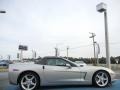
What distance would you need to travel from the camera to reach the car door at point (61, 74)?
895cm

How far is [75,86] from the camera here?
374 inches

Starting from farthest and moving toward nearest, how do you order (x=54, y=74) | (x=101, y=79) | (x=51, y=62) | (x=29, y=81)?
(x=51, y=62), (x=101, y=79), (x=54, y=74), (x=29, y=81)

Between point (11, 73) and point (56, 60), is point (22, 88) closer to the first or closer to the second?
point (11, 73)

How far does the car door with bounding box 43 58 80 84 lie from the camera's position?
8.95 metres

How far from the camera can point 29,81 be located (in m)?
8.73

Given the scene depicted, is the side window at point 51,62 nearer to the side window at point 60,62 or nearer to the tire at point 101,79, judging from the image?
the side window at point 60,62


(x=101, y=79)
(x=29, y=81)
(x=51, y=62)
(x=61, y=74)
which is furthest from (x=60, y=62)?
(x=101, y=79)

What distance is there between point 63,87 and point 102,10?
29.7ft

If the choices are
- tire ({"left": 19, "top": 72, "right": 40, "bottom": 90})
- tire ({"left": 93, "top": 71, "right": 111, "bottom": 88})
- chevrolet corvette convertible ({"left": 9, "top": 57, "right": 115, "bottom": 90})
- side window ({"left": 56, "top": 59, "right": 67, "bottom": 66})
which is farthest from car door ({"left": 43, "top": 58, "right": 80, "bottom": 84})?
tire ({"left": 93, "top": 71, "right": 111, "bottom": 88})

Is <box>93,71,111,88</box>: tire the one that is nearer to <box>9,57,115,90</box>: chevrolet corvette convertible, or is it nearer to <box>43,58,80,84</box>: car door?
<box>9,57,115,90</box>: chevrolet corvette convertible

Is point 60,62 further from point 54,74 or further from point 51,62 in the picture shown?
point 54,74

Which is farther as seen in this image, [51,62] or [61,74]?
[51,62]

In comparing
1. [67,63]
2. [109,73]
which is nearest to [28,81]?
[67,63]

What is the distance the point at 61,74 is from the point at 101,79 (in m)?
1.57
